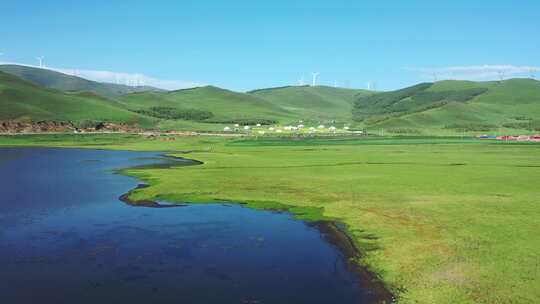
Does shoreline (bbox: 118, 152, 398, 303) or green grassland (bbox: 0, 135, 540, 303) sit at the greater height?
green grassland (bbox: 0, 135, 540, 303)

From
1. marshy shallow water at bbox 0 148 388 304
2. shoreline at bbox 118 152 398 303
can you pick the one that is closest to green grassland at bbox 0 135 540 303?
shoreline at bbox 118 152 398 303

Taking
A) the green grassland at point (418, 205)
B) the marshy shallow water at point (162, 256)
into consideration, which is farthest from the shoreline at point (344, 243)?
the green grassland at point (418, 205)

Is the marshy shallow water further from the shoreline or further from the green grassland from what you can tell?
the green grassland

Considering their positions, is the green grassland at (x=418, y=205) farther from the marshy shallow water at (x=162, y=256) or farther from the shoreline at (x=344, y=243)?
the marshy shallow water at (x=162, y=256)

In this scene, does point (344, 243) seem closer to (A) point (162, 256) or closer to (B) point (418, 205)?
(A) point (162, 256)

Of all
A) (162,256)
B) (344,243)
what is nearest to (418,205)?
(344,243)

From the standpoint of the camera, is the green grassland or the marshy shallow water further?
the green grassland
